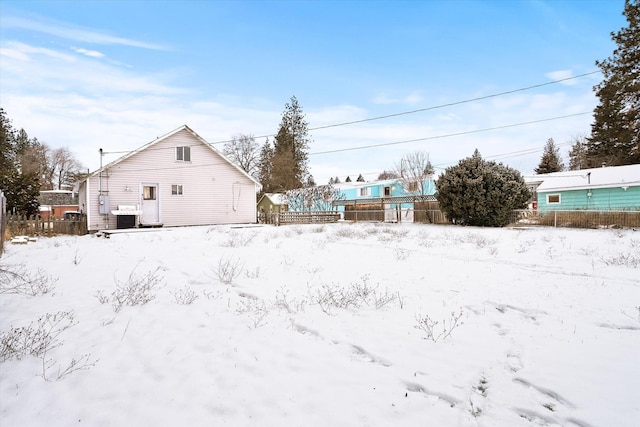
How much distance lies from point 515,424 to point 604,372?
127 centimetres

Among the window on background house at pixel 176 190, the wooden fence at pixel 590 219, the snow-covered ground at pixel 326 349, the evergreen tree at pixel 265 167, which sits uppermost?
the evergreen tree at pixel 265 167

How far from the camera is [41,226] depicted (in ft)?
50.2

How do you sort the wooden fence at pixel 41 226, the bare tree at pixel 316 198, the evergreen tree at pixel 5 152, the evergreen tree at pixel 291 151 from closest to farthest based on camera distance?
the wooden fence at pixel 41 226
the evergreen tree at pixel 5 152
the bare tree at pixel 316 198
the evergreen tree at pixel 291 151

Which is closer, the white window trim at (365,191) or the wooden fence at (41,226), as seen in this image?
the wooden fence at (41,226)

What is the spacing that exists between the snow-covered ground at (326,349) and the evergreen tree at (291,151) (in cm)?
3475

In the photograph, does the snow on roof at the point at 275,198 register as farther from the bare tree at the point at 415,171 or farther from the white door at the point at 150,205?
the white door at the point at 150,205

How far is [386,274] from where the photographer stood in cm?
639

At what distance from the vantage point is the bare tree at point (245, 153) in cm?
4394

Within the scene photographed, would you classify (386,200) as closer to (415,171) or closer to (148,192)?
(415,171)

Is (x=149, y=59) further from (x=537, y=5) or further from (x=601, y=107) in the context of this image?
(x=601, y=107)

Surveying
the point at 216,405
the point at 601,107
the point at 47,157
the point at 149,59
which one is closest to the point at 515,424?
the point at 216,405

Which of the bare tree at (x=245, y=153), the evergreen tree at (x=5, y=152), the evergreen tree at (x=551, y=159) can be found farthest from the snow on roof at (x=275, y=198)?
the evergreen tree at (x=551, y=159)

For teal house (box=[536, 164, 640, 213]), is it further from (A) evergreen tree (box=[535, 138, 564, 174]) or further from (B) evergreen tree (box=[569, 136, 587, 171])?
(A) evergreen tree (box=[535, 138, 564, 174])

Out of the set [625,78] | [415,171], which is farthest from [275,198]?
[625,78]
